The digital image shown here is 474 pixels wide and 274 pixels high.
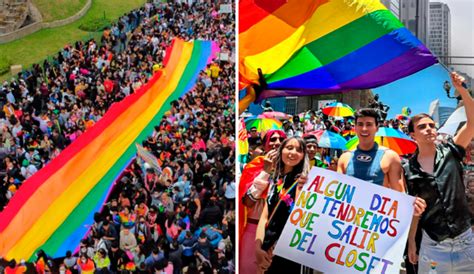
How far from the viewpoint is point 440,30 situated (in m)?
4.44

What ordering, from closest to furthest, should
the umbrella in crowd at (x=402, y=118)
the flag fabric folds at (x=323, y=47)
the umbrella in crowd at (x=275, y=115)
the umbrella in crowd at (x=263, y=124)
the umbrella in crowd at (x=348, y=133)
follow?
the flag fabric folds at (x=323, y=47), the umbrella in crowd at (x=402, y=118), the umbrella in crowd at (x=348, y=133), the umbrella in crowd at (x=263, y=124), the umbrella in crowd at (x=275, y=115)

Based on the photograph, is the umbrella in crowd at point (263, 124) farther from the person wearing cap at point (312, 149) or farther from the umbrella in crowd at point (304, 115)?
the person wearing cap at point (312, 149)

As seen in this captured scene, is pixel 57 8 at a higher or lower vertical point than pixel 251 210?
higher

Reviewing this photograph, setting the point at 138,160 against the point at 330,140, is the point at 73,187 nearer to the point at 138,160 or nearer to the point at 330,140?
the point at 138,160

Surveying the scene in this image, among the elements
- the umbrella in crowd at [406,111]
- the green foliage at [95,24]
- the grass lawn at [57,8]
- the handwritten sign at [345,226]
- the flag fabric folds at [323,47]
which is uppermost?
the grass lawn at [57,8]

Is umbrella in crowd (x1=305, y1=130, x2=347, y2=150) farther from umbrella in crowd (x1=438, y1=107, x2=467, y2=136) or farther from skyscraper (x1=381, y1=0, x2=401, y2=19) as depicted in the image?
skyscraper (x1=381, y1=0, x2=401, y2=19)

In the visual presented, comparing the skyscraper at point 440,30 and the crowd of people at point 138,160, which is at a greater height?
the skyscraper at point 440,30

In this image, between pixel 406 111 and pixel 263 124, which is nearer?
pixel 406 111

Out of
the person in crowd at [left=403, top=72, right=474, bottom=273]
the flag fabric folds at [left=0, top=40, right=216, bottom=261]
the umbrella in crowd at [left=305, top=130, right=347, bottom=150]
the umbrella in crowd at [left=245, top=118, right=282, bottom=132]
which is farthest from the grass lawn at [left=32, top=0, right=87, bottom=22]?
the person in crowd at [left=403, top=72, right=474, bottom=273]

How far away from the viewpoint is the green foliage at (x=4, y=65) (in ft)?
12.4

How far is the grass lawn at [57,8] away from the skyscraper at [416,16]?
2.17 m

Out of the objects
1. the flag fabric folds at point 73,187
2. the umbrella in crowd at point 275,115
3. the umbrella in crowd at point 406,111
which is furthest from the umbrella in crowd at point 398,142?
the flag fabric folds at point 73,187

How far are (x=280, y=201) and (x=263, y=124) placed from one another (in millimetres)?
1673

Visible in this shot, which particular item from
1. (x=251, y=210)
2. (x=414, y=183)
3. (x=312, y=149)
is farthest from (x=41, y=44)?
(x=414, y=183)
